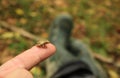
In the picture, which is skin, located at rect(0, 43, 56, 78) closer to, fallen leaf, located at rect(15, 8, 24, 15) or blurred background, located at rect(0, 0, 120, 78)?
blurred background, located at rect(0, 0, 120, 78)

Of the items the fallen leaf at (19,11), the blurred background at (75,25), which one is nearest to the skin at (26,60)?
the blurred background at (75,25)

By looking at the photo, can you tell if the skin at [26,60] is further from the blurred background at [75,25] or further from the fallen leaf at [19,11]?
the fallen leaf at [19,11]

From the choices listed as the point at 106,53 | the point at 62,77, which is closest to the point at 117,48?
the point at 106,53

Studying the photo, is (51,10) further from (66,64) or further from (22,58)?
(22,58)

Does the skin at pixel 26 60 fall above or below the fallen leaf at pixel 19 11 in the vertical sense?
below

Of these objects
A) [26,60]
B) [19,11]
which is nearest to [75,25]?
[19,11]

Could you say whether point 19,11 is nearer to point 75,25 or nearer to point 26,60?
point 75,25

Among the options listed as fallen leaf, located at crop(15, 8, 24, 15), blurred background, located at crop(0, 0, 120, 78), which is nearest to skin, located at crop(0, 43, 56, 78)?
blurred background, located at crop(0, 0, 120, 78)

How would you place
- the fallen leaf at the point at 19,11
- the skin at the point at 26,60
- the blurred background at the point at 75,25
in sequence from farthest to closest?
the fallen leaf at the point at 19,11 → the blurred background at the point at 75,25 → the skin at the point at 26,60
